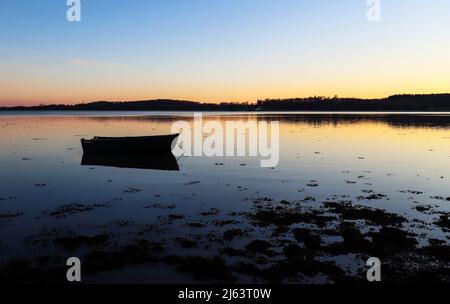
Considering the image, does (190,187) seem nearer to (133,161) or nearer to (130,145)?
(133,161)

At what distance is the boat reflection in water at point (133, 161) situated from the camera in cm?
2952

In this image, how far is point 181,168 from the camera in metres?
28.0

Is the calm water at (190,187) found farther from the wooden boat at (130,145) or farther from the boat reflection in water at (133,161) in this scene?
the wooden boat at (130,145)

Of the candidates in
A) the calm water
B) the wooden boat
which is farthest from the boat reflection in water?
the calm water

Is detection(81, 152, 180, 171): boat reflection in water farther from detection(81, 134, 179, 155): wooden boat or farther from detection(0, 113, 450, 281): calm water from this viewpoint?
detection(0, 113, 450, 281): calm water

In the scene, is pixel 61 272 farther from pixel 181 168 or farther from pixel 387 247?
pixel 181 168

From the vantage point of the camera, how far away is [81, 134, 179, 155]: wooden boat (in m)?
36.3

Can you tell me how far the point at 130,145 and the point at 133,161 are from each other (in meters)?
A: 3.61

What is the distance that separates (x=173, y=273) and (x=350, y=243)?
215 inches

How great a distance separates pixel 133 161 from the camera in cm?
3328

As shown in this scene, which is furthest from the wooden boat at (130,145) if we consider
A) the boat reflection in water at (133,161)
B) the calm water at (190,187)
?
the calm water at (190,187)

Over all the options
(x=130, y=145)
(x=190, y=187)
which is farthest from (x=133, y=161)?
(x=190, y=187)

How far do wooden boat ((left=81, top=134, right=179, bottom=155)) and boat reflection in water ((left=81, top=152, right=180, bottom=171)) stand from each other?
455mm
